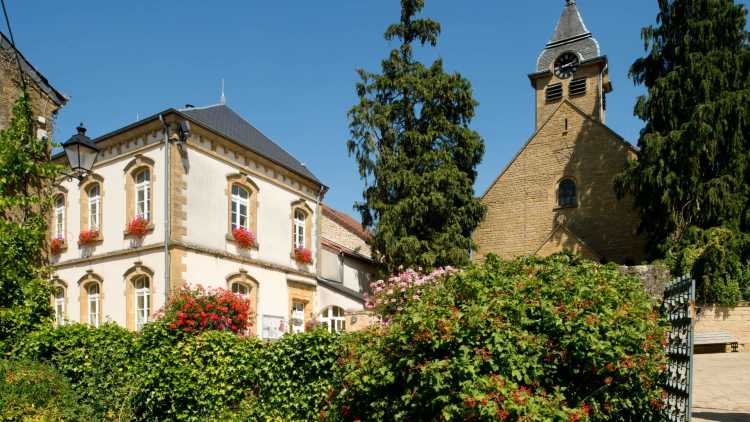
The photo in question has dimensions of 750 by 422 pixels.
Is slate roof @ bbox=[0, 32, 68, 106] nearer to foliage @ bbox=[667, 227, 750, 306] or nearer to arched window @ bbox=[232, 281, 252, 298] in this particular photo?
→ arched window @ bbox=[232, 281, 252, 298]

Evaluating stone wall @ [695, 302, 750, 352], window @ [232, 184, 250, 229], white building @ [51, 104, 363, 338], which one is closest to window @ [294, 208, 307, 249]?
white building @ [51, 104, 363, 338]

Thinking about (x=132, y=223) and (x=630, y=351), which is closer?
(x=630, y=351)

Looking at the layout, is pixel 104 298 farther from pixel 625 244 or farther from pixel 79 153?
pixel 625 244

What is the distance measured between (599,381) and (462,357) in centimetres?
127

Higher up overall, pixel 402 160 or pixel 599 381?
pixel 402 160

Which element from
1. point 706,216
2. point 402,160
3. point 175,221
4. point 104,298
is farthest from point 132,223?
point 706,216

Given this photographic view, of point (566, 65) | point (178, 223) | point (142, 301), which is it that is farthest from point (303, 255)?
point (566, 65)

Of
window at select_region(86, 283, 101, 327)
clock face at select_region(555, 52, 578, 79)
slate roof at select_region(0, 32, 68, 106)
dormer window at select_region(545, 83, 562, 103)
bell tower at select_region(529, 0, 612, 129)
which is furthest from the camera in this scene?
dormer window at select_region(545, 83, 562, 103)

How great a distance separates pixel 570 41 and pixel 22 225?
1128 inches

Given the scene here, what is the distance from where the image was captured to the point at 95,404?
324 inches

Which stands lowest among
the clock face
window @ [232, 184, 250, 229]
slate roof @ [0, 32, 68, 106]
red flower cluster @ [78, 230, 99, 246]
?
red flower cluster @ [78, 230, 99, 246]

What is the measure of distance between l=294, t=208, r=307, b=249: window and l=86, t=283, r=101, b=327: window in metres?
6.21

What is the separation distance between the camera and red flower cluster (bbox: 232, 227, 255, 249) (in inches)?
658

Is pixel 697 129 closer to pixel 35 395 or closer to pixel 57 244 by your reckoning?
pixel 35 395
